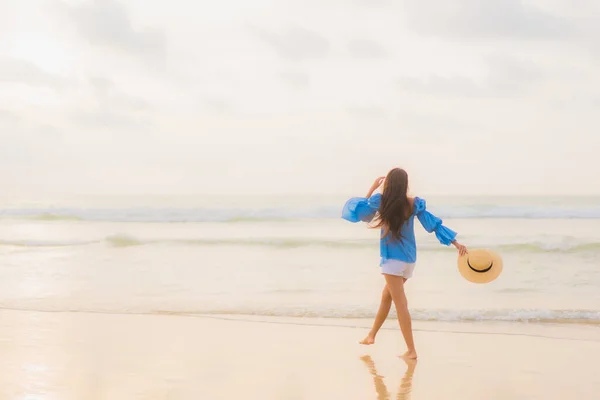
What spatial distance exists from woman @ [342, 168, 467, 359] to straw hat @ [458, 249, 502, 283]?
0.28ft

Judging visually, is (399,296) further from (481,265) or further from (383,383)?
(383,383)

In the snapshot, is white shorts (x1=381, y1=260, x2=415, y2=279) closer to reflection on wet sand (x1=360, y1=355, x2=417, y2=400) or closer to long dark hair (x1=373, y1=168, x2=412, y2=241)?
long dark hair (x1=373, y1=168, x2=412, y2=241)

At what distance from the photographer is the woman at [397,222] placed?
586cm

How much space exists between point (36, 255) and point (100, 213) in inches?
612

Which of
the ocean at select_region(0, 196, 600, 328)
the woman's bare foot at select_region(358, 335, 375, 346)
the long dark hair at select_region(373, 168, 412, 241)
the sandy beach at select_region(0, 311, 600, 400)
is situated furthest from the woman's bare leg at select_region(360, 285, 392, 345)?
the ocean at select_region(0, 196, 600, 328)

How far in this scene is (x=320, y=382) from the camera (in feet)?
17.9

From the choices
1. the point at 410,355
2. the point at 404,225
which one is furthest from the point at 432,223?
the point at 410,355

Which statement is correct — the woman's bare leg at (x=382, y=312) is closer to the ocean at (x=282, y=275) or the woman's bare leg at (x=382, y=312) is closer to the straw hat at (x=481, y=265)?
the straw hat at (x=481, y=265)

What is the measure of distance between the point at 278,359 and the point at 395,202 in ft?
5.79

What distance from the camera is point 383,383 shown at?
213 inches

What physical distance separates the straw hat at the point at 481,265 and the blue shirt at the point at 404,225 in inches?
9.9

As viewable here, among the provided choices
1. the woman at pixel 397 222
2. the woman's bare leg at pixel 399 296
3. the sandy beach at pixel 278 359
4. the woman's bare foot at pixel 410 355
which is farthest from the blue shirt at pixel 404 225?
the sandy beach at pixel 278 359

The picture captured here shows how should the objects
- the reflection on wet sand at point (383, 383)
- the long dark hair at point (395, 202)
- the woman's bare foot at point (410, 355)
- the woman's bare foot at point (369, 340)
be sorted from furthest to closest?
the woman's bare foot at point (369, 340), the woman's bare foot at point (410, 355), the long dark hair at point (395, 202), the reflection on wet sand at point (383, 383)

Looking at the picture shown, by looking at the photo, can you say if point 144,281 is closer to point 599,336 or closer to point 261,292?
point 261,292
